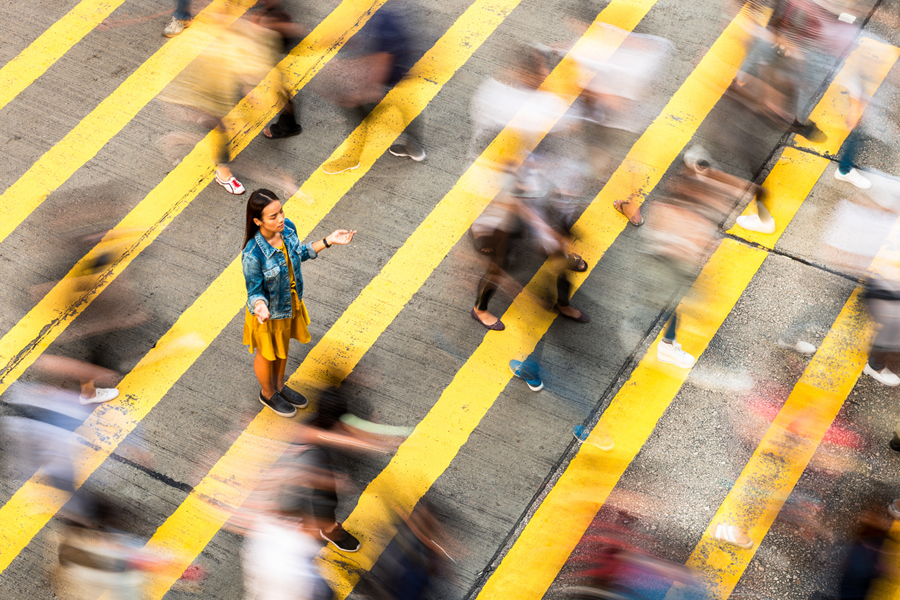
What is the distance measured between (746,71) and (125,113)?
613 centimetres

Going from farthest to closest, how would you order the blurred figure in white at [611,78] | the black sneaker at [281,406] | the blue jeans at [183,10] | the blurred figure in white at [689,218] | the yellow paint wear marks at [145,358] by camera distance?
1. the blue jeans at [183,10]
2. the blurred figure in white at [611,78]
3. the blurred figure in white at [689,218]
4. the black sneaker at [281,406]
5. the yellow paint wear marks at [145,358]

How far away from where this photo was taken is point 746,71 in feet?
26.2

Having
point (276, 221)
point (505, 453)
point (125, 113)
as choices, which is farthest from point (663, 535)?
point (125, 113)

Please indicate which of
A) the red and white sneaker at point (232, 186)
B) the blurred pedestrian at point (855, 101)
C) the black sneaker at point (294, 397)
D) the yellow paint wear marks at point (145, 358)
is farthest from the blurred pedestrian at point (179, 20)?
the blurred pedestrian at point (855, 101)

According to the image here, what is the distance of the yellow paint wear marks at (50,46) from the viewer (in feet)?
26.5

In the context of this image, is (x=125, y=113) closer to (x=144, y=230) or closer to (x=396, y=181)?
(x=144, y=230)

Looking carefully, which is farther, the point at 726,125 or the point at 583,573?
the point at 726,125

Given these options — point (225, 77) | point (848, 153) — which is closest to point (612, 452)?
point (848, 153)

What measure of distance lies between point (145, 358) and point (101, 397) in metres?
0.44

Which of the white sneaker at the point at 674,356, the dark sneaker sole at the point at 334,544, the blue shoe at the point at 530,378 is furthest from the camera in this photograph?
the white sneaker at the point at 674,356

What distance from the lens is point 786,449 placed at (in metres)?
5.87

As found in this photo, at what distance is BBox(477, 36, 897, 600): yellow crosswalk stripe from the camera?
539cm

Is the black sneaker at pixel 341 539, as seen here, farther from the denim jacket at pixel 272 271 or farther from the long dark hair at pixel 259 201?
the long dark hair at pixel 259 201

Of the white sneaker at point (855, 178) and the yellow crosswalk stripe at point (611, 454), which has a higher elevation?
the white sneaker at point (855, 178)
